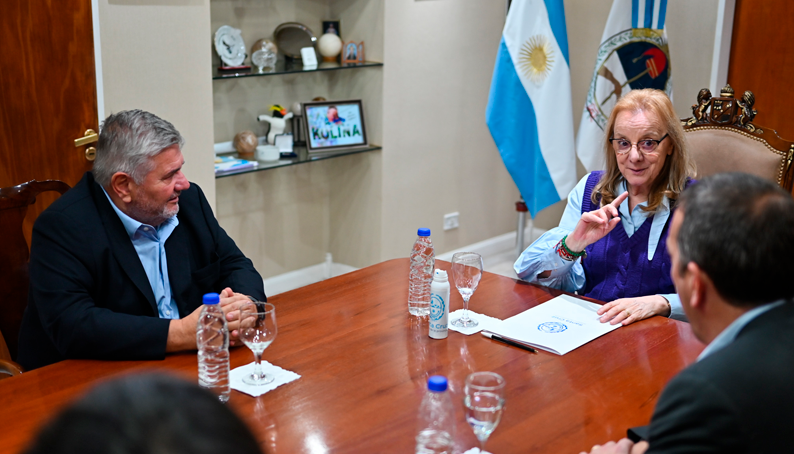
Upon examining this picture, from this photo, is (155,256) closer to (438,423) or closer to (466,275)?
(466,275)

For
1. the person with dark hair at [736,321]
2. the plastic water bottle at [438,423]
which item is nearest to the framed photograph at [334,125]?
the plastic water bottle at [438,423]

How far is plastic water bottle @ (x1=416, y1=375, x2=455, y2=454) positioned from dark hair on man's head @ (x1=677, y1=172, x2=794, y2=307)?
442 mm

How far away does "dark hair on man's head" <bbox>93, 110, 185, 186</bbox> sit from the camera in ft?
6.31

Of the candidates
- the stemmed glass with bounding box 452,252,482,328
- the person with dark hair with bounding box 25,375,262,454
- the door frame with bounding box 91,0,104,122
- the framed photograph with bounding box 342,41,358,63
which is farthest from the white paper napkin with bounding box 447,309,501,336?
the framed photograph with bounding box 342,41,358,63

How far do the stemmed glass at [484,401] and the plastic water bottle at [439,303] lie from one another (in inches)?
20.6

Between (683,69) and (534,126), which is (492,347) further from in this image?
(683,69)

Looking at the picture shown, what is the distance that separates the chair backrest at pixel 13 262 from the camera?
2051mm

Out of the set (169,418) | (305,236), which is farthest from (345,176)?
(169,418)

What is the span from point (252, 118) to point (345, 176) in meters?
0.70

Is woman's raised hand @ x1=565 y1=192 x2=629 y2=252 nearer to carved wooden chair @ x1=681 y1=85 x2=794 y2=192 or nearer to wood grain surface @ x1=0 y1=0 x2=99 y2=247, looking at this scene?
carved wooden chair @ x1=681 y1=85 x2=794 y2=192

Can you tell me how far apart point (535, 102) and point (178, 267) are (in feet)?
8.70

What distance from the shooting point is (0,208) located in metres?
2.04

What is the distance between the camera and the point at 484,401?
Result: 3.99ft

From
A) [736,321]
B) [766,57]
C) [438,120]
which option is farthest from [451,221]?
[736,321]
